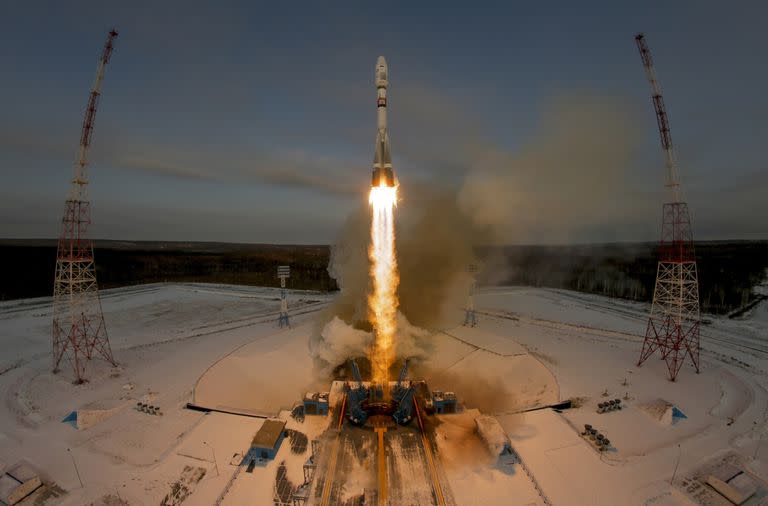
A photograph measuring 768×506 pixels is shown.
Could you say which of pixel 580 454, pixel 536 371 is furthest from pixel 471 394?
pixel 580 454

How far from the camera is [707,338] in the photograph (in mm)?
43844

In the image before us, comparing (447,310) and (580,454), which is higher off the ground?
(447,310)

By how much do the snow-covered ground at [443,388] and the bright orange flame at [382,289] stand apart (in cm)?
507

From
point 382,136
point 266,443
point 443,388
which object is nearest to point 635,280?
point 443,388

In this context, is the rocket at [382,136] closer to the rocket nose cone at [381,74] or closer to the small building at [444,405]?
the rocket nose cone at [381,74]

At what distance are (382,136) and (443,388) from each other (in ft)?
65.5

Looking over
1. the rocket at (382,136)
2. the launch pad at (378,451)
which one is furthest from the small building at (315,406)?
the rocket at (382,136)

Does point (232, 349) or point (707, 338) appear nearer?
point (232, 349)

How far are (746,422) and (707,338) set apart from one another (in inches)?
936

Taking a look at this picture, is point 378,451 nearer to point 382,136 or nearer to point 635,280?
point 382,136

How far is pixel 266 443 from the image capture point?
20.2 m

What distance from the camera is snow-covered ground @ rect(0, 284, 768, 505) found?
62.3ft

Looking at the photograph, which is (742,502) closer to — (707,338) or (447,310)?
(447,310)

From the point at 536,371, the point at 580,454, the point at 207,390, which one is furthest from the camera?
the point at 536,371
